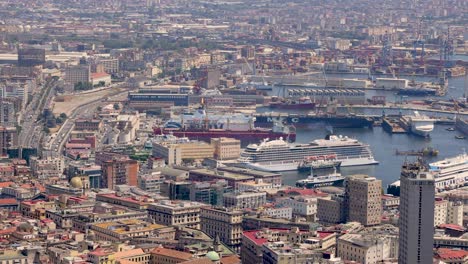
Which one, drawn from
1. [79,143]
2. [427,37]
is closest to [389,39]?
[427,37]

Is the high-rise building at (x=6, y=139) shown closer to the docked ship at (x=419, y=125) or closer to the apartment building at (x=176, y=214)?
the apartment building at (x=176, y=214)

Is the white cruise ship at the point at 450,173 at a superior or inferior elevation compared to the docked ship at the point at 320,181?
superior

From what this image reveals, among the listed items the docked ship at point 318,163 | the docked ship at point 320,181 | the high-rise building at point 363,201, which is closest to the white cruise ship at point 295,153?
the docked ship at point 318,163

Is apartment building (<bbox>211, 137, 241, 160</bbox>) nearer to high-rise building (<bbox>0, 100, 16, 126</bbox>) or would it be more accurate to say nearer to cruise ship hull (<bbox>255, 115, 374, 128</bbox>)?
high-rise building (<bbox>0, 100, 16, 126</bbox>)

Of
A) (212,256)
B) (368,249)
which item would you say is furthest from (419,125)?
(212,256)

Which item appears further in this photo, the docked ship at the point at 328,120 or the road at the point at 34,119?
the docked ship at the point at 328,120

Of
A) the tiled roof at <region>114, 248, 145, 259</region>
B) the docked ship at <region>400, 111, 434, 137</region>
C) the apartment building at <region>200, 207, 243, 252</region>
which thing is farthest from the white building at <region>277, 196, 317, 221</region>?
the docked ship at <region>400, 111, 434, 137</region>

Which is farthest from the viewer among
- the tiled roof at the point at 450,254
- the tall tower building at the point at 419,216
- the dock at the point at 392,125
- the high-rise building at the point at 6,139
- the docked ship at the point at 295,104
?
the docked ship at the point at 295,104
